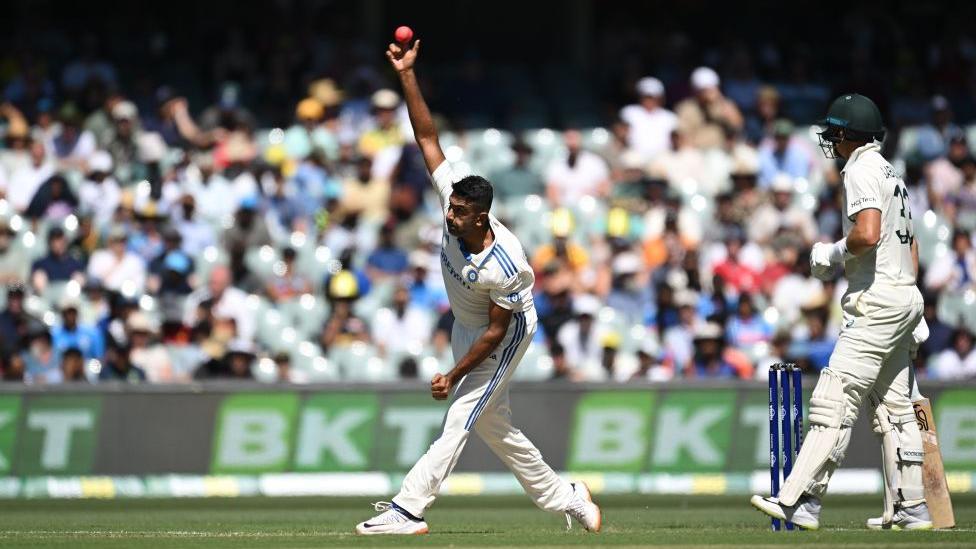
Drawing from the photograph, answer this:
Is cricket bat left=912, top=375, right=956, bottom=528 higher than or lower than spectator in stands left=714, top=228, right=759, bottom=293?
lower

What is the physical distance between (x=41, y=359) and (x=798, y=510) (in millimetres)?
8744

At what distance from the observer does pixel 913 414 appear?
8414mm

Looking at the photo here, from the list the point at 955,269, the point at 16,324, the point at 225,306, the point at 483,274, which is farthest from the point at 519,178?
the point at 483,274

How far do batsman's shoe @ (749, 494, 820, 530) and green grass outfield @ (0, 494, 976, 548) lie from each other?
0.07 meters

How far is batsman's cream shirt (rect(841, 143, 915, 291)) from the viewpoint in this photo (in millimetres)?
8039

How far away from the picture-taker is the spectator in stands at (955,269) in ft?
54.5

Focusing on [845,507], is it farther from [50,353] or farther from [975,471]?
[50,353]

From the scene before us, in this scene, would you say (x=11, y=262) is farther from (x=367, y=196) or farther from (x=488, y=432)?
(x=488, y=432)

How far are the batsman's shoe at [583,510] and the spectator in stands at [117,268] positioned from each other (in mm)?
8447

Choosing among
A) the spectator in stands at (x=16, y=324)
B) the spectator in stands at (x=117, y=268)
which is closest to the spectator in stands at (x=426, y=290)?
the spectator in stands at (x=117, y=268)

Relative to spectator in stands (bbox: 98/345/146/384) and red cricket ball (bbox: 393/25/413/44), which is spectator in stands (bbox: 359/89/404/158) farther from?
red cricket ball (bbox: 393/25/413/44)

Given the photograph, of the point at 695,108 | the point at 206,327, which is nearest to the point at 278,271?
the point at 206,327

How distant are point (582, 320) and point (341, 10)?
7.99 metres

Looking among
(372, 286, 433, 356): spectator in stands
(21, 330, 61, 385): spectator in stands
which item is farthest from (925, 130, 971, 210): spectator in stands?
(21, 330, 61, 385): spectator in stands
